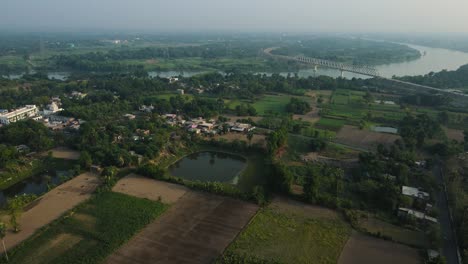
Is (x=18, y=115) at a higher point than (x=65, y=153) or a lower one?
higher

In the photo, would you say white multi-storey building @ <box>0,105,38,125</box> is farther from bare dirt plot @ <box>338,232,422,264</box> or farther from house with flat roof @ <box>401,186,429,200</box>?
house with flat roof @ <box>401,186,429,200</box>

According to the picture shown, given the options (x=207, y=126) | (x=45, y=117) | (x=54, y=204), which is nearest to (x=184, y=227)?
(x=54, y=204)

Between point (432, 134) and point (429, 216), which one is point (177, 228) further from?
point (432, 134)

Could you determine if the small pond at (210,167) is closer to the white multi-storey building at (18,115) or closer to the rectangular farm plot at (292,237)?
the rectangular farm plot at (292,237)

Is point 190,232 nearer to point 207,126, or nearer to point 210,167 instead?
point 210,167

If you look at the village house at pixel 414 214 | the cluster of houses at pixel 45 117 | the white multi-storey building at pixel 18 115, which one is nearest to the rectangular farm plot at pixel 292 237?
the village house at pixel 414 214

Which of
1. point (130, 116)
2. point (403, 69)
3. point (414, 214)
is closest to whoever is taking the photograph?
point (414, 214)
